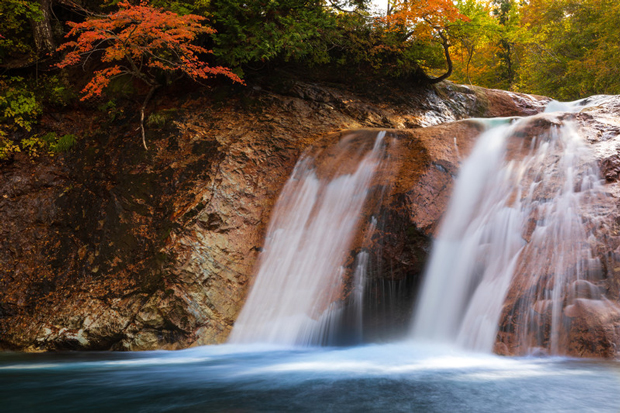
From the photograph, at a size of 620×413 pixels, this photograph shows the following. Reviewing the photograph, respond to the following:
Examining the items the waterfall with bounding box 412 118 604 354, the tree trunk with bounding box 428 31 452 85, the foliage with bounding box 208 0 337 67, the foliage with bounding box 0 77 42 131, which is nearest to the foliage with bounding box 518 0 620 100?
the tree trunk with bounding box 428 31 452 85

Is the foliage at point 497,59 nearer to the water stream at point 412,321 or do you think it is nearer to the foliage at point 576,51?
the foliage at point 576,51

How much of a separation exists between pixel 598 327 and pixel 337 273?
3.36 m

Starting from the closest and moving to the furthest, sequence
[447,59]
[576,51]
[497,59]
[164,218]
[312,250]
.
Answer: [312,250]
[164,218]
[447,59]
[576,51]
[497,59]

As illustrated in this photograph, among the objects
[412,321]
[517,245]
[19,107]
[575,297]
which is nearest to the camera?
[575,297]

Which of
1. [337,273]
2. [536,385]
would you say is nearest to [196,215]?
[337,273]

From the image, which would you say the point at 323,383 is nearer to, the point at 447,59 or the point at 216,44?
the point at 216,44

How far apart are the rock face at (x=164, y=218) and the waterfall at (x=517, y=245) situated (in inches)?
14.2

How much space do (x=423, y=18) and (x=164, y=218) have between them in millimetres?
8550

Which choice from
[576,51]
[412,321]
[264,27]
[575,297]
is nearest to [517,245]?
[575,297]

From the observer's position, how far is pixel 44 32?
9258 millimetres

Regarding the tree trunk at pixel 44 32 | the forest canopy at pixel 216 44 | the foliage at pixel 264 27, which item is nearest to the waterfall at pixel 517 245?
the foliage at pixel 264 27

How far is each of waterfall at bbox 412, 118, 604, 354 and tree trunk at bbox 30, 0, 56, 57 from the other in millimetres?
9412

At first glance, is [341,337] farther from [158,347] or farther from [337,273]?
[158,347]

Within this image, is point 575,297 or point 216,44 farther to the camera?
point 216,44
